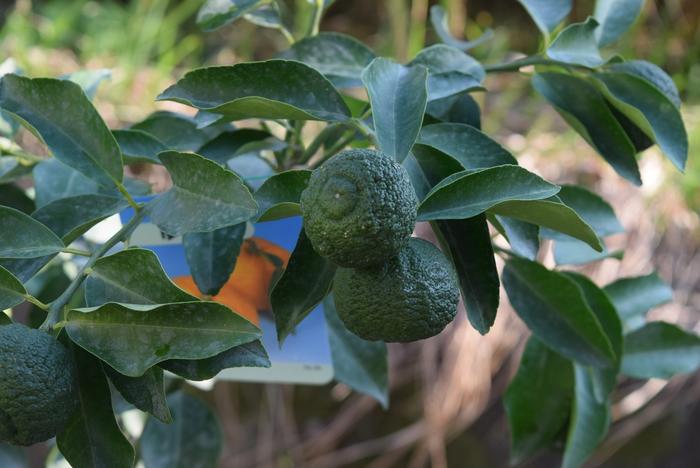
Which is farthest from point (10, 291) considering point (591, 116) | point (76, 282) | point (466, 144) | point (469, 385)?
point (469, 385)

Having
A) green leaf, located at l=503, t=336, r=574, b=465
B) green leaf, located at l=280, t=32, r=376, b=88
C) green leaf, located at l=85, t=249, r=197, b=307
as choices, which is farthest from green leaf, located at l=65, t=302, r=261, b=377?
green leaf, located at l=503, t=336, r=574, b=465

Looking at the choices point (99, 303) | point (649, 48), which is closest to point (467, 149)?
point (99, 303)

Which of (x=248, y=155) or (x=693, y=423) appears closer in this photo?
(x=248, y=155)

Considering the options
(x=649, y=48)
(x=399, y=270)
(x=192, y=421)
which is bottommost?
(x=649, y=48)

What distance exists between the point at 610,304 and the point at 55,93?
40cm

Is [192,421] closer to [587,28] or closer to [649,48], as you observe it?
[587,28]

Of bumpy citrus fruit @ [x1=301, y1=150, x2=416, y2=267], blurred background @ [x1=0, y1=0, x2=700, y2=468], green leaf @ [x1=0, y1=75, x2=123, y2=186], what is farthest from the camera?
blurred background @ [x1=0, y1=0, x2=700, y2=468]

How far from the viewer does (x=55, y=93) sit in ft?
1.45

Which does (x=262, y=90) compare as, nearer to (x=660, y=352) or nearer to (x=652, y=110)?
(x=652, y=110)

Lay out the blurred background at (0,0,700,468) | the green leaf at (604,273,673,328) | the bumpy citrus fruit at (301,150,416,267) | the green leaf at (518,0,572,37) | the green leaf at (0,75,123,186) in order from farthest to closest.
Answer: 1. the blurred background at (0,0,700,468)
2. the green leaf at (604,273,673,328)
3. the green leaf at (518,0,572,37)
4. the green leaf at (0,75,123,186)
5. the bumpy citrus fruit at (301,150,416,267)

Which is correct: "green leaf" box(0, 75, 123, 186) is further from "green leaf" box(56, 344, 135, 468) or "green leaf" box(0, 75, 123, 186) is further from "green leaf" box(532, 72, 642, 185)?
"green leaf" box(532, 72, 642, 185)

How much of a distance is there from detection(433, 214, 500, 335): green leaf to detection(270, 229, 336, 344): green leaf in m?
0.07

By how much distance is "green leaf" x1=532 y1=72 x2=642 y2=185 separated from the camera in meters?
0.49

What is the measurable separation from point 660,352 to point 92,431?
0.48 meters
